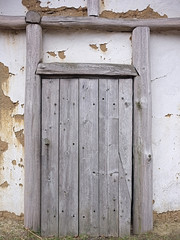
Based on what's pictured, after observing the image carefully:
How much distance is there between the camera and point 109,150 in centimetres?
268

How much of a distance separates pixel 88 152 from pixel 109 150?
A: 0.69 ft

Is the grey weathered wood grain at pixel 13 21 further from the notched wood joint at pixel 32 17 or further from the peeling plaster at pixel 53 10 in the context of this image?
the peeling plaster at pixel 53 10

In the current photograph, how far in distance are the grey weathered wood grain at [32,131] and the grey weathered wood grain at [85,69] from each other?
0.11 metres

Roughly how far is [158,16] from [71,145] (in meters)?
1.61

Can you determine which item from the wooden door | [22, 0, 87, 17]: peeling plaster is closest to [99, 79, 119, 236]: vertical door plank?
the wooden door

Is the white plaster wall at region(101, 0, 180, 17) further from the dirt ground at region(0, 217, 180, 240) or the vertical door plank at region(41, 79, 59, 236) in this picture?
the dirt ground at region(0, 217, 180, 240)

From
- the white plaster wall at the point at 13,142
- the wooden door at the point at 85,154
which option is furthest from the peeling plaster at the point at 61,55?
the white plaster wall at the point at 13,142

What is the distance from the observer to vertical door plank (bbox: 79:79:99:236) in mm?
2676

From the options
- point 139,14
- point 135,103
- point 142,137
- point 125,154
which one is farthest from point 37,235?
point 139,14

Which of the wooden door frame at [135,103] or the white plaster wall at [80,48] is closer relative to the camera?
the wooden door frame at [135,103]

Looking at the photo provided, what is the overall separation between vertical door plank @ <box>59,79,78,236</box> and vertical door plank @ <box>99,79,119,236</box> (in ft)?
0.85

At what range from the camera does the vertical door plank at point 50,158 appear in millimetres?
2662

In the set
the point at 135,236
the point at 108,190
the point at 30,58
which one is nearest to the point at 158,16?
the point at 30,58

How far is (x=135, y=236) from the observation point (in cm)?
266
